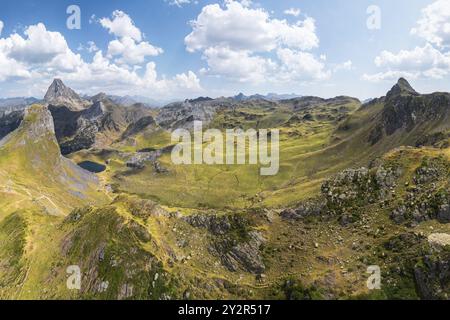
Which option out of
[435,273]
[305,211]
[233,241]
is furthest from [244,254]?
[435,273]

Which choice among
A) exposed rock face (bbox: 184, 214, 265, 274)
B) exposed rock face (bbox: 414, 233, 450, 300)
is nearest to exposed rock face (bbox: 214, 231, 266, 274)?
exposed rock face (bbox: 184, 214, 265, 274)

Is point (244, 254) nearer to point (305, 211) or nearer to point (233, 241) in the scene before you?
point (233, 241)

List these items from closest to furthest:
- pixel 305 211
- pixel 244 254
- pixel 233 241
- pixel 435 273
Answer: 1. pixel 435 273
2. pixel 244 254
3. pixel 233 241
4. pixel 305 211

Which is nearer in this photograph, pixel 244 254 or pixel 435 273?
pixel 435 273

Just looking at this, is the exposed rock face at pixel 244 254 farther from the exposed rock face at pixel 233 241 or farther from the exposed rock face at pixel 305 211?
the exposed rock face at pixel 305 211

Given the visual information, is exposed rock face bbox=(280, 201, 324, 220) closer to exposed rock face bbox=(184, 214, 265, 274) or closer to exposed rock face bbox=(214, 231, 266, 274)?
exposed rock face bbox=(184, 214, 265, 274)

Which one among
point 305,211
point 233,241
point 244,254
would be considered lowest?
point 244,254
